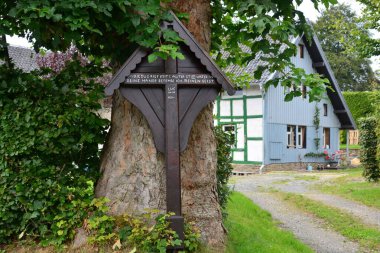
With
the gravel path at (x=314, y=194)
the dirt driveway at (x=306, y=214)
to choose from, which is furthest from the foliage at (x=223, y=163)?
the gravel path at (x=314, y=194)

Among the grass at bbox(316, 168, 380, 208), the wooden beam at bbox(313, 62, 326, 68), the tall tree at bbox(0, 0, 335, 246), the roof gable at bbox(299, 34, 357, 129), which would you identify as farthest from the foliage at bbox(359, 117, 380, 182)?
the tall tree at bbox(0, 0, 335, 246)

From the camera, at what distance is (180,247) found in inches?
170

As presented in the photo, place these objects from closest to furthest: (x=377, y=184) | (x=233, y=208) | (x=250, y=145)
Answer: (x=233, y=208), (x=377, y=184), (x=250, y=145)

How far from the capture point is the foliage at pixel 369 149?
15.8 meters

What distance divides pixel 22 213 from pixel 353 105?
34.2 m

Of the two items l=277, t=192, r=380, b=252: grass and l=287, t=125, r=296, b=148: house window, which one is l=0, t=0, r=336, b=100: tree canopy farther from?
l=287, t=125, r=296, b=148: house window

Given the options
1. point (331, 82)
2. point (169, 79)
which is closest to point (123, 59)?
point (169, 79)

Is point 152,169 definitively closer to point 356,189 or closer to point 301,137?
point 356,189

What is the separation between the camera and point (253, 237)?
245 inches

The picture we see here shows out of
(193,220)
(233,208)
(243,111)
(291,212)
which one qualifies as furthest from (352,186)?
(193,220)

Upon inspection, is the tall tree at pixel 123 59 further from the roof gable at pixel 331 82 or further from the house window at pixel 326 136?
the house window at pixel 326 136

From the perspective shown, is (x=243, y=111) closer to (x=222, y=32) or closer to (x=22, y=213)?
(x=222, y=32)

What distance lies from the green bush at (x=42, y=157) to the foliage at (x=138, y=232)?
0.24 metres

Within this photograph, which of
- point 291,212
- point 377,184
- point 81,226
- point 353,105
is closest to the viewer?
point 81,226
